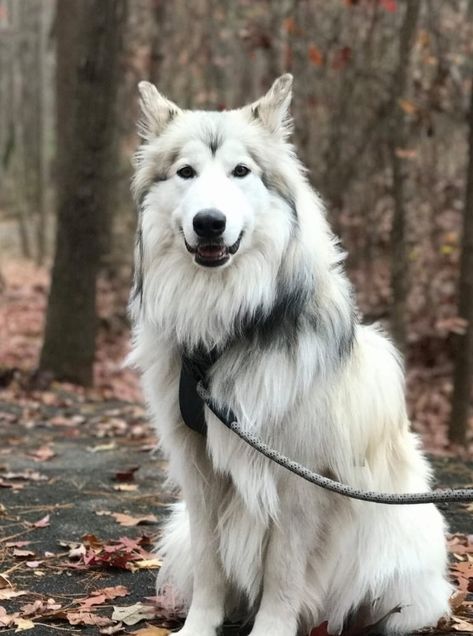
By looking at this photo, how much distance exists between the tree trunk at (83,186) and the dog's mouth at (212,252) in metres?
6.05

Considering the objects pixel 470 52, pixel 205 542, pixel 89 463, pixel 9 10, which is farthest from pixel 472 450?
pixel 9 10

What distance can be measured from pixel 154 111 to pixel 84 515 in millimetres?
2437

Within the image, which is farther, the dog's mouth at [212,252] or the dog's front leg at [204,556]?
the dog's front leg at [204,556]

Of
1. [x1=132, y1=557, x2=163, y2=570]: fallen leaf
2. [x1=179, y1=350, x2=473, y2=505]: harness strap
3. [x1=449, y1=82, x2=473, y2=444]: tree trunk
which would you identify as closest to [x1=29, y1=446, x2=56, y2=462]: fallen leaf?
[x1=132, y1=557, x2=163, y2=570]: fallen leaf

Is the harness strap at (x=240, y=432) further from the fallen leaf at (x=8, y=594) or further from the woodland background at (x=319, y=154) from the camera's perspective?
the woodland background at (x=319, y=154)

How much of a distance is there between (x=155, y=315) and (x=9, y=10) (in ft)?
81.3

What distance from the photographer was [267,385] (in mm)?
3068

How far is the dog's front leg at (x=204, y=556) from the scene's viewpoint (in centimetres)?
327

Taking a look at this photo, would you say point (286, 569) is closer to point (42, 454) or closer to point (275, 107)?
point (275, 107)

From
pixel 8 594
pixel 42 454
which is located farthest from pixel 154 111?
pixel 42 454

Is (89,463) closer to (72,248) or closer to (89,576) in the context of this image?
(89,576)

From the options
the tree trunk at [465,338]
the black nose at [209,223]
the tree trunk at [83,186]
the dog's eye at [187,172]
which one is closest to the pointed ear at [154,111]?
the dog's eye at [187,172]

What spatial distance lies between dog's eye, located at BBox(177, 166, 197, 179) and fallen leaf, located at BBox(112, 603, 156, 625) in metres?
1.71

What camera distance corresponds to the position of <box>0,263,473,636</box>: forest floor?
3502 millimetres
